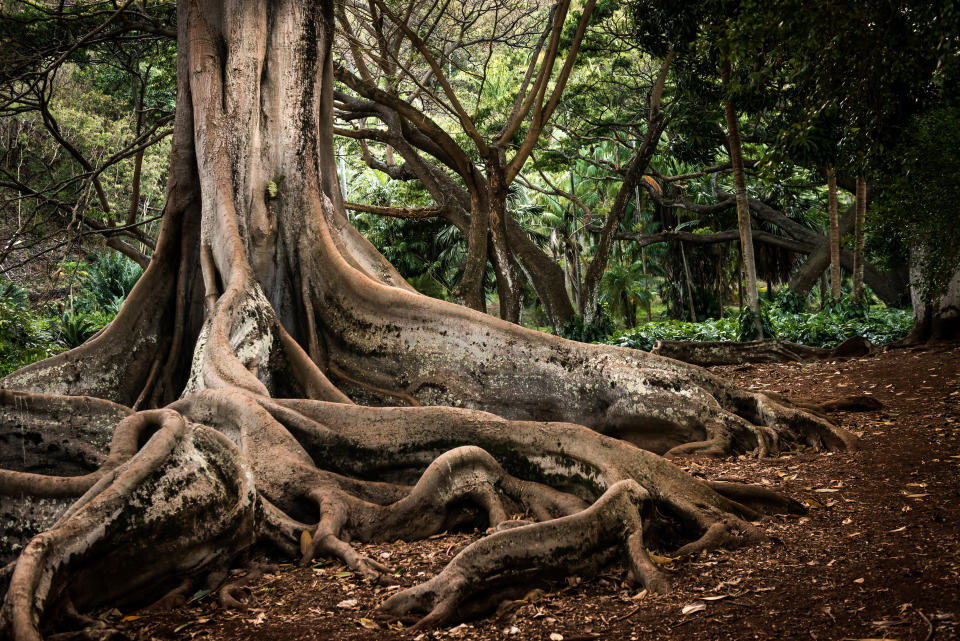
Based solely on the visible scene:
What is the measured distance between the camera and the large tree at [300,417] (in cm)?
351

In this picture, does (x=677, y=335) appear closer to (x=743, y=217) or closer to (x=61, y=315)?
(x=743, y=217)

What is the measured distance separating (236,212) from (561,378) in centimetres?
332

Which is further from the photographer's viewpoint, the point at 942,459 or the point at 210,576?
the point at 942,459

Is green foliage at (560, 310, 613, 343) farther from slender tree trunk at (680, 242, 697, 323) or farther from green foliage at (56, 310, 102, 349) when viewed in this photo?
slender tree trunk at (680, 242, 697, 323)

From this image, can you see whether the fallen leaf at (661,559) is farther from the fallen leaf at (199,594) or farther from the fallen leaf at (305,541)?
the fallen leaf at (199,594)

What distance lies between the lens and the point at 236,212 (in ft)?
22.7

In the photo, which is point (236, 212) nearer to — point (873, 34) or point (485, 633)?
point (485, 633)

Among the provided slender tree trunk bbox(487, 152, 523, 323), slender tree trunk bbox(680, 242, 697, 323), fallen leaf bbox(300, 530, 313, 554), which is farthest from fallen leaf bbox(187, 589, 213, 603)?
slender tree trunk bbox(680, 242, 697, 323)

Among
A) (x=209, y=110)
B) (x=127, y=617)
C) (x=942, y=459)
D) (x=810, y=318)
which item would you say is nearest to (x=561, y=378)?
(x=942, y=459)

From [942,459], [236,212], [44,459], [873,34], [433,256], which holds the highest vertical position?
[433,256]

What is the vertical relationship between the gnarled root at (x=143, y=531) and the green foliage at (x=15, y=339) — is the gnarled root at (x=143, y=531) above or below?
below

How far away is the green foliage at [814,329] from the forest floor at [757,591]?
8468 millimetres

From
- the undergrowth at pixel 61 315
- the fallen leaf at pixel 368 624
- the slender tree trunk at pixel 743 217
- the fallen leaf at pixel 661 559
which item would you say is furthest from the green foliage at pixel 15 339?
the slender tree trunk at pixel 743 217

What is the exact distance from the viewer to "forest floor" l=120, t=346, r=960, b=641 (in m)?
2.95
